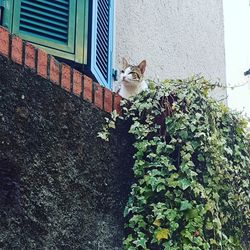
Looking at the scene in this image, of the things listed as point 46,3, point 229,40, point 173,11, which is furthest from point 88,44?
point 229,40

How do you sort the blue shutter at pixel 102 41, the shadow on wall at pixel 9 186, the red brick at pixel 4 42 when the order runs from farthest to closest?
the blue shutter at pixel 102 41 < the red brick at pixel 4 42 < the shadow on wall at pixel 9 186

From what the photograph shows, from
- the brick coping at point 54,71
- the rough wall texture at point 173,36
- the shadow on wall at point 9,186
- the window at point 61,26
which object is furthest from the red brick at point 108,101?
the rough wall texture at point 173,36

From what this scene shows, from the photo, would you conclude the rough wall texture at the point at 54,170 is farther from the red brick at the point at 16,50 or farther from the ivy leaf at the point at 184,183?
the ivy leaf at the point at 184,183

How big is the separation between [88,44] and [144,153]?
0.78 m

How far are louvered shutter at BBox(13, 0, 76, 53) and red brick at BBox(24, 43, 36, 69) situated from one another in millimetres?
403

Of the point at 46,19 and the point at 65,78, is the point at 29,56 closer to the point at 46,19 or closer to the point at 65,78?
the point at 65,78

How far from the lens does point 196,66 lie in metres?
6.27

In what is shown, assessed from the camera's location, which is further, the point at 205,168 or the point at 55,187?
the point at 205,168

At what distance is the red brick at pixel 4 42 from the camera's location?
2682 millimetres

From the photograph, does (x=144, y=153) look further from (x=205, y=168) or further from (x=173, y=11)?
(x=173, y=11)

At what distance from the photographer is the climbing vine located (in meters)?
3.04

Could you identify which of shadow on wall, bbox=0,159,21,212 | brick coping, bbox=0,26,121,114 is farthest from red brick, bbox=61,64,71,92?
shadow on wall, bbox=0,159,21,212

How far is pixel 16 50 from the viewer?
277cm

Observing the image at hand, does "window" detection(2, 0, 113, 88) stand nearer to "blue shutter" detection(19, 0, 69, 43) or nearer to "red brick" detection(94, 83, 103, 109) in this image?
"blue shutter" detection(19, 0, 69, 43)
